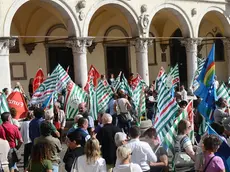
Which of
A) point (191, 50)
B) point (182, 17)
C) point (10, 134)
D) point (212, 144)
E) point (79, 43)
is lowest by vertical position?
point (10, 134)

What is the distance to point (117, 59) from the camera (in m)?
27.0

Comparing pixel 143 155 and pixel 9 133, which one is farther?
pixel 9 133

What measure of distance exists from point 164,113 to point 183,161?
56.1 inches

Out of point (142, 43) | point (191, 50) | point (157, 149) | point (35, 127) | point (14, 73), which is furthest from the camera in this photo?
point (191, 50)

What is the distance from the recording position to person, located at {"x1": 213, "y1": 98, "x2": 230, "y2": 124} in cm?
1015

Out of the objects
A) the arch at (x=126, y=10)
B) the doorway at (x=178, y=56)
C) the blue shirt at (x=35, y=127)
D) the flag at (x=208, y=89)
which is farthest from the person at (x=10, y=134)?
the doorway at (x=178, y=56)

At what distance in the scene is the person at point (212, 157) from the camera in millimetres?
5914

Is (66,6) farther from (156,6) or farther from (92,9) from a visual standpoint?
(156,6)

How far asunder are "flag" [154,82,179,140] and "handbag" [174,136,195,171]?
2.59 ft

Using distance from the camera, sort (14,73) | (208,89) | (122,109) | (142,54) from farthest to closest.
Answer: (14,73) → (142,54) → (122,109) → (208,89)

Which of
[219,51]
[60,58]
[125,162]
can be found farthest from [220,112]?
[219,51]

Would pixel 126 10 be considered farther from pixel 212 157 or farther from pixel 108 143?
pixel 212 157

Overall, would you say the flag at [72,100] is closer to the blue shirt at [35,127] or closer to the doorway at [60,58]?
the blue shirt at [35,127]

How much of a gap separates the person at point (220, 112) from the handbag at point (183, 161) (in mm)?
2804
